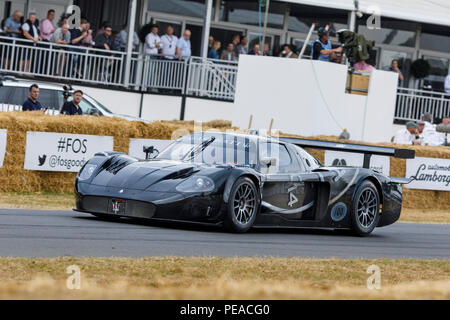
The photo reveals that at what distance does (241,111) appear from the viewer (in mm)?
22359

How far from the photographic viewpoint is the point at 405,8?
30.9m

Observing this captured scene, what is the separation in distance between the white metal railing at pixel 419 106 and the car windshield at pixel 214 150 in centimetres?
1782

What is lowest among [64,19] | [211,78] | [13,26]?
[211,78]

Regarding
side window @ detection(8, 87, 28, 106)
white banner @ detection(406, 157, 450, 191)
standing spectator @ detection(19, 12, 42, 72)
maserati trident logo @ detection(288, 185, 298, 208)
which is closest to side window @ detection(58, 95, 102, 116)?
side window @ detection(8, 87, 28, 106)

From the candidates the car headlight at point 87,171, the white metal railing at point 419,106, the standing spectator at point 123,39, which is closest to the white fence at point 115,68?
the standing spectator at point 123,39

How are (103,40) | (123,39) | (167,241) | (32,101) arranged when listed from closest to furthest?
(167,241) < (32,101) < (103,40) < (123,39)

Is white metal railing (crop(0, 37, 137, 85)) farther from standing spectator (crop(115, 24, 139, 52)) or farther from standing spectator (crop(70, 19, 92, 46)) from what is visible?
standing spectator (crop(115, 24, 139, 52))

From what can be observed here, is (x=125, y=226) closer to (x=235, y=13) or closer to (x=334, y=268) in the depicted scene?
(x=334, y=268)

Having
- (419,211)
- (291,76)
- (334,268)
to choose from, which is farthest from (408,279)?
(291,76)

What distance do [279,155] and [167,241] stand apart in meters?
2.72

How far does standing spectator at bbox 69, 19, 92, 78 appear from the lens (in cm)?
2575

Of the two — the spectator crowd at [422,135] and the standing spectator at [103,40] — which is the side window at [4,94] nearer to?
the standing spectator at [103,40]

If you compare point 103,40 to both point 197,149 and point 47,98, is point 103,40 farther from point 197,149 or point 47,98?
point 197,149

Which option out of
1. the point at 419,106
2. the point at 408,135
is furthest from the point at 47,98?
the point at 419,106
